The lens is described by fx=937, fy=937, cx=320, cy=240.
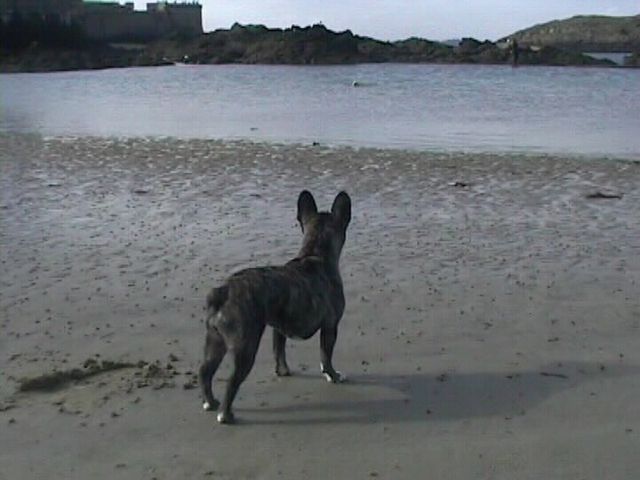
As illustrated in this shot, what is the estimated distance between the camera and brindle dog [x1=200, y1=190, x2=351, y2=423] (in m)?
5.43

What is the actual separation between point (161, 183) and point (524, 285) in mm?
7810

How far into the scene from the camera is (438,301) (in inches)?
318

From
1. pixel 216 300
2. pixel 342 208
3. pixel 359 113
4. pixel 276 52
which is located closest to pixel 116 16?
pixel 276 52

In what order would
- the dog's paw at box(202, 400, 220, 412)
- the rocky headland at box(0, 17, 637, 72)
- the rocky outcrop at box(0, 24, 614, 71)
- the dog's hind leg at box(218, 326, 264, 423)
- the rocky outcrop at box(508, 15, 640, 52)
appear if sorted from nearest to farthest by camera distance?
1. the dog's hind leg at box(218, 326, 264, 423)
2. the dog's paw at box(202, 400, 220, 412)
3. the rocky headland at box(0, 17, 637, 72)
4. the rocky outcrop at box(0, 24, 614, 71)
5. the rocky outcrop at box(508, 15, 640, 52)

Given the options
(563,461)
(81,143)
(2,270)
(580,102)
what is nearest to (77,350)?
(2,270)

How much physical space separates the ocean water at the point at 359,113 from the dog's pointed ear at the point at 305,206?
13999 millimetres

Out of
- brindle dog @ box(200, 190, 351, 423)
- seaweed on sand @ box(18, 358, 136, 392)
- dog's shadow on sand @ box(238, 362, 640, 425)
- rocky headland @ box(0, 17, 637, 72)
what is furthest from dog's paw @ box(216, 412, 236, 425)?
rocky headland @ box(0, 17, 637, 72)

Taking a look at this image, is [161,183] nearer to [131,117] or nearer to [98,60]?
[131,117]

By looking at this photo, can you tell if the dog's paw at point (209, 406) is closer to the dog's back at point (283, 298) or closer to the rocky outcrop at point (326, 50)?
the dog's back at point (283, 298)

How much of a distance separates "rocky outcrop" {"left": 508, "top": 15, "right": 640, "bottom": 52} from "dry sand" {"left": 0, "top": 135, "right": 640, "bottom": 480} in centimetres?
12016

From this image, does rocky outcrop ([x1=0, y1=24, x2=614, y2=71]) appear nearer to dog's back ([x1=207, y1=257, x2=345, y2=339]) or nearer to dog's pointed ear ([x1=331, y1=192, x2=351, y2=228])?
dog's pointed ear ([x1=331, y1=192, x2=351, y2=228])

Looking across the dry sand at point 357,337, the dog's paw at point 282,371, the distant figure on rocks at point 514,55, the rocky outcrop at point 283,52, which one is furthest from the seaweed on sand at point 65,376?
the distant figure on rocks at point 514,55

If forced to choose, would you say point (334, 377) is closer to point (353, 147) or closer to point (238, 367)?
point (238, 367)

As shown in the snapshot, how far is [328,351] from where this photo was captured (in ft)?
20.1
